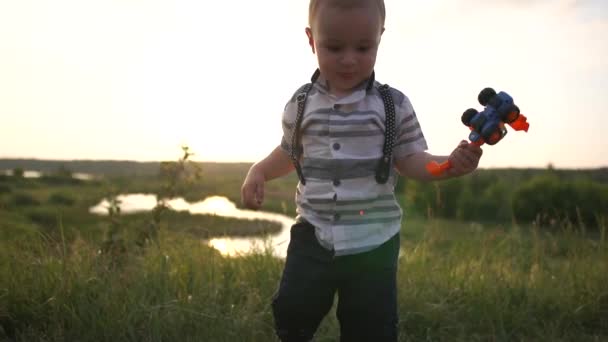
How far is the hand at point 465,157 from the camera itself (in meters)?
1.73

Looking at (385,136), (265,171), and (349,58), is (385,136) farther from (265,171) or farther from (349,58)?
(265,171)

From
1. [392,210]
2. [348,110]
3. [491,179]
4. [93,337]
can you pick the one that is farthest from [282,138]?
[491,179]

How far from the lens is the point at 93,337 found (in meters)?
2.89

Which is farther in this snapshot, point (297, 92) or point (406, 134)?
point (297, 92)

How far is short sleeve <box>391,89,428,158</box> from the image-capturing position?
2.11m

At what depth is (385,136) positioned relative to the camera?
2.08 metres

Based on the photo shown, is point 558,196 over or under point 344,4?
under

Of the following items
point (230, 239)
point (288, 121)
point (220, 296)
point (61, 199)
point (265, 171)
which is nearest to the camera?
point (288, 121)

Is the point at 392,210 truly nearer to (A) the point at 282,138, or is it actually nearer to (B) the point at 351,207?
(B) the point at 351,207

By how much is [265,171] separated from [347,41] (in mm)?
701

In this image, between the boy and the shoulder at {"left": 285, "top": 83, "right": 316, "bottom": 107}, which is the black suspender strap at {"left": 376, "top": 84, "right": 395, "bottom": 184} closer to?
the boy

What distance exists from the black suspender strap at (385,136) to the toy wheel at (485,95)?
1.42ft

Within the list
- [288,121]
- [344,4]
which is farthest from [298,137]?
[344,4]

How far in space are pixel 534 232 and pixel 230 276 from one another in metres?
2.50
